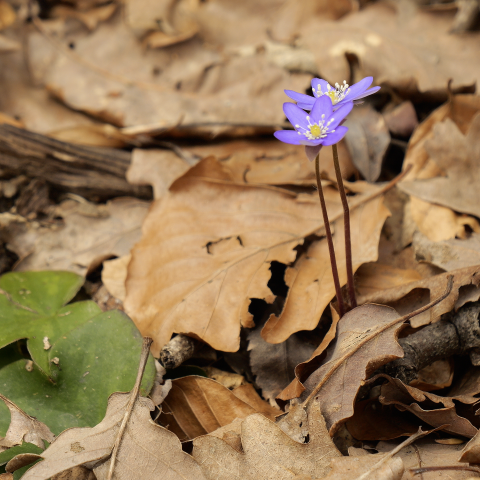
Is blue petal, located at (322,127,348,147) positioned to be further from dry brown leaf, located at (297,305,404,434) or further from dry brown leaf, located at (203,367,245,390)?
dry brown leaf, located at (203,367,245,390)

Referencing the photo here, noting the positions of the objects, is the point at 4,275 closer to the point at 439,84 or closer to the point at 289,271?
the point at 289,271

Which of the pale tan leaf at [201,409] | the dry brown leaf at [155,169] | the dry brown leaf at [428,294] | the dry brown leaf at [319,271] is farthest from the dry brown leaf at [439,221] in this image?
the dry brown leaf at [155,169]

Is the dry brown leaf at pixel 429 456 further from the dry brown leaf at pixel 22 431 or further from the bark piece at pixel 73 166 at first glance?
the bark piece at pixel 73 166

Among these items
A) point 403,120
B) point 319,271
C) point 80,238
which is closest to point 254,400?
point 319,271

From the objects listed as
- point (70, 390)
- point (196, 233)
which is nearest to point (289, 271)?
point (196, 233)

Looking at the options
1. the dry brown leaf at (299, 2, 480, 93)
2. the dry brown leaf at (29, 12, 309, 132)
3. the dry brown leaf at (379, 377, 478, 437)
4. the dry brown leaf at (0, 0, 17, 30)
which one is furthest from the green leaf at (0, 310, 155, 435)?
the dry brown leaf at (0, 0, 17, 30)
